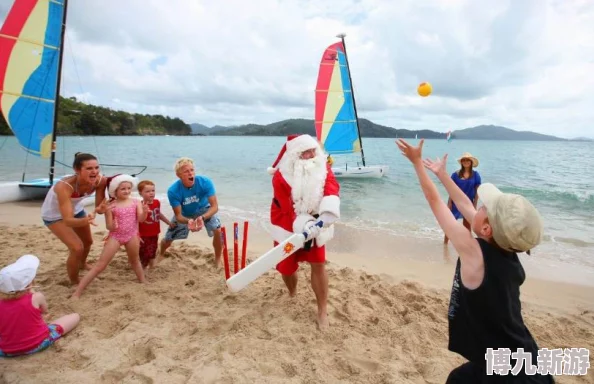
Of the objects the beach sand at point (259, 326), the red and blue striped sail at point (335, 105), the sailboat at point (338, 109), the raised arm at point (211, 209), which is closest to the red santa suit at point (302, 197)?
the beach sand at point (259, 326)

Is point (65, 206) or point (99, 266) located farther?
point (99, 266)

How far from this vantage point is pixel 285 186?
3178 millimetres

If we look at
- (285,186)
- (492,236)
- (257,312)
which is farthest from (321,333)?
(492,236)

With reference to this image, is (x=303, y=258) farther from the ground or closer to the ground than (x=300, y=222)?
closer to the ground

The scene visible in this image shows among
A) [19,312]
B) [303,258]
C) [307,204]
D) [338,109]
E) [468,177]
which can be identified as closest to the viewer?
[19,312]

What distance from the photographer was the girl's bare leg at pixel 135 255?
154 inches

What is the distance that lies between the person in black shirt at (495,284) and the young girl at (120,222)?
11.0 ft

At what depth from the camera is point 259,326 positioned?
321 centimetres

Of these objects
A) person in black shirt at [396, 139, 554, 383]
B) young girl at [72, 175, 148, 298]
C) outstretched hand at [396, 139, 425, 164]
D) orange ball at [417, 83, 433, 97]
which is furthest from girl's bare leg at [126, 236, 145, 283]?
orange ball at [417, 83, 433, 97]

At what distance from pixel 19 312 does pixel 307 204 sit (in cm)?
237

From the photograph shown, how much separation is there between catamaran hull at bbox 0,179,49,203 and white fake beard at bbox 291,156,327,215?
29.8 feet

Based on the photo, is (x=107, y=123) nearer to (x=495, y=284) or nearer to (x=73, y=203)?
(x=73, y=203)

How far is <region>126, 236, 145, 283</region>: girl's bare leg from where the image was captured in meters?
3.91

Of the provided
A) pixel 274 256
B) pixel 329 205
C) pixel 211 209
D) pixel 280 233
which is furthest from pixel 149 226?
pixel 329 205
